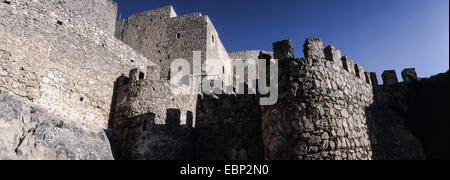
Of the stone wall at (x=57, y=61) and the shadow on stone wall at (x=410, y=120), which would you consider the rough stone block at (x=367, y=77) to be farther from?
the stone wall at (x=57, y=61)

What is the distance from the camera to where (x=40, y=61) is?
296 inches

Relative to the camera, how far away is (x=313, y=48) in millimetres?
6262

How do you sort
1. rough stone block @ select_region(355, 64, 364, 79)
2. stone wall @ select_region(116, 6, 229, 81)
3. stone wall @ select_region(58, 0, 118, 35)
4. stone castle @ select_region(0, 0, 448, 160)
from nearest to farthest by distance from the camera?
stone castle @ select_region(0, 0, 448, 160) → rough stone block @ select_region(355, 64, 364, 79) → stone wall @ select_region(58, 0, 118, 35) → stone wall @ select_region(116, 6, 229, 81)

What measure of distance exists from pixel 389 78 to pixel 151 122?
7.69 m

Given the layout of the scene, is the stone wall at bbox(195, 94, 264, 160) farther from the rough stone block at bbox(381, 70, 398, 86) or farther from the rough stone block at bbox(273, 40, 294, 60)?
the rough stone block at bbox(381, 70, 398, 86)

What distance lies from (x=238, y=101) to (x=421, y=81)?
17.2 feet

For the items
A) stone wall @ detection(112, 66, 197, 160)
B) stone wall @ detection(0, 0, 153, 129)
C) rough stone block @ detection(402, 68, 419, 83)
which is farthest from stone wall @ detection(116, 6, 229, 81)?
rough stone block @ detection(402, 68, 419, 83)

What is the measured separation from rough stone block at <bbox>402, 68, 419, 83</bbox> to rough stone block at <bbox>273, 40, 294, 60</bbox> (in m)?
4.28

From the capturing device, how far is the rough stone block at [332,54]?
21.1 feet

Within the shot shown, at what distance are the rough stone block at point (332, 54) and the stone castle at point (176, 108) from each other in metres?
0.03

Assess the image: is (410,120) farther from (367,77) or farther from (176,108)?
(176,108)

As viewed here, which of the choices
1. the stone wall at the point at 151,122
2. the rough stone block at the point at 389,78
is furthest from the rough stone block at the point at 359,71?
the stone wall at the point at 151,122

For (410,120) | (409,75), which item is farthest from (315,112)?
(409,75)

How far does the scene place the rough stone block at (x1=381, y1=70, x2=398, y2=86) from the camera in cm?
821
